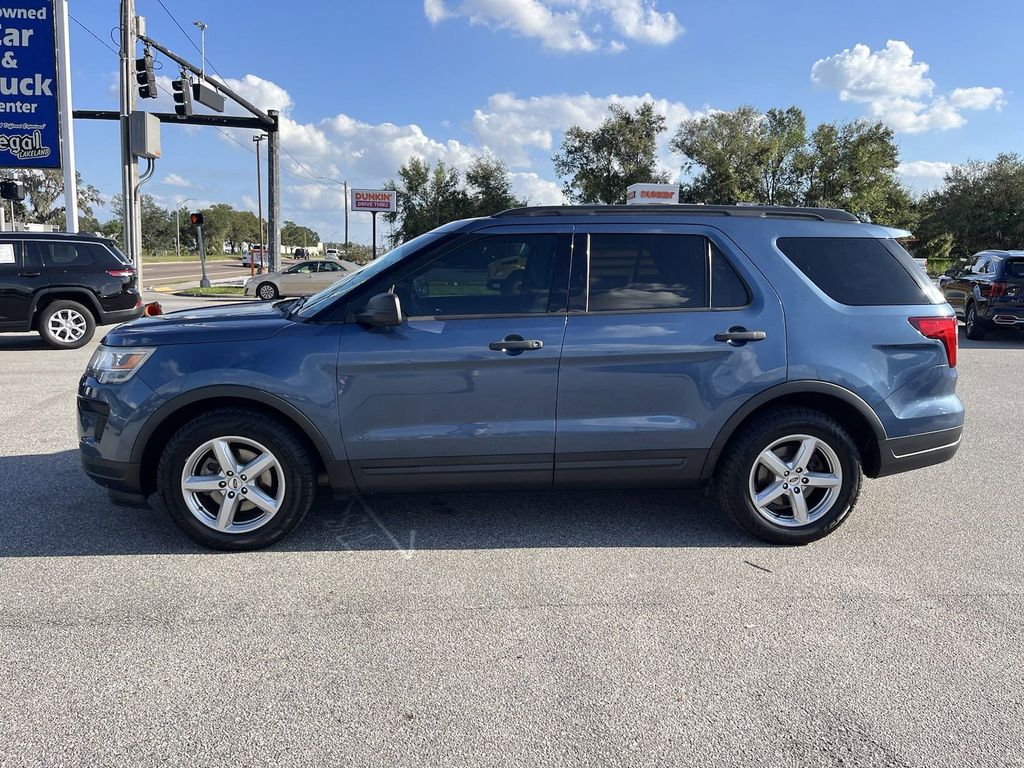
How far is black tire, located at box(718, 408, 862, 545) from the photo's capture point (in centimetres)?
390

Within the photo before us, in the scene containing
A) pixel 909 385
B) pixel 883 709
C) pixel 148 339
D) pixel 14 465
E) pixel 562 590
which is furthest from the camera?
pixel 14 465

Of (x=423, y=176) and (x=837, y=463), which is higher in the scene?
(x=423, y=176)

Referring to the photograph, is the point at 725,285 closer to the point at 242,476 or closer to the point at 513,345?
the point at 513,345

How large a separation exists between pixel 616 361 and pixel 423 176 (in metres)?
47.6

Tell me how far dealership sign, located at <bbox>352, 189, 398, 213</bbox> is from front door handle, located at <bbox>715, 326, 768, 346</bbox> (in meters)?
42.9

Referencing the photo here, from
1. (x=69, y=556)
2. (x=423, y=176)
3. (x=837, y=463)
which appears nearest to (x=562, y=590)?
(x=837, y=463)

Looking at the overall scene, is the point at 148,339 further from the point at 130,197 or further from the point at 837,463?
the point at 130,197

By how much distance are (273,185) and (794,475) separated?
2311cm

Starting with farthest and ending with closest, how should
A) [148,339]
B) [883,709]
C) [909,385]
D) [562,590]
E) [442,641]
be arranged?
1. [909,385]
2. [148,339]
3. [562,590]
4. [442,641]
5. [883,709]

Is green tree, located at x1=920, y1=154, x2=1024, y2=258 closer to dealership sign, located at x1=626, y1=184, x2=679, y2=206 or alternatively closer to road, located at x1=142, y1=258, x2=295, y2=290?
dealership sign, located at x1=626, y1=184, x2=679, y2=206

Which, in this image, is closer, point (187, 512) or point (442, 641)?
point (442, 641)

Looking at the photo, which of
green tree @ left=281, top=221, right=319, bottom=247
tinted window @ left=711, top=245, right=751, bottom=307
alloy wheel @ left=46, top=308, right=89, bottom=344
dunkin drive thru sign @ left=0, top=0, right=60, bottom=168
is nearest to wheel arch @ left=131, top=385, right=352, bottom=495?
tinted window @ left=711, top=245, right=751, bottom=307

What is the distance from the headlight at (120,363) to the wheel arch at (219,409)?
0.88 ft

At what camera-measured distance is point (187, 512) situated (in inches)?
148
